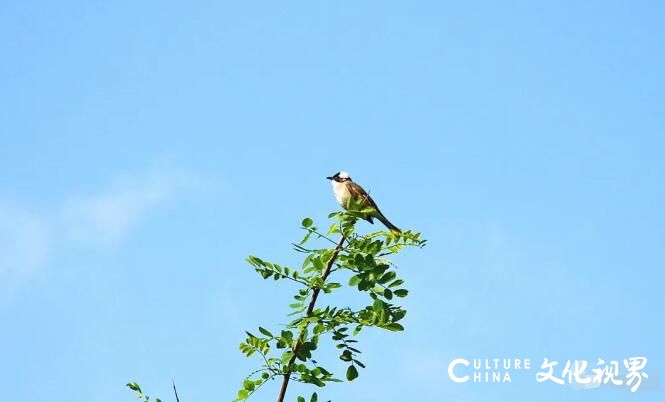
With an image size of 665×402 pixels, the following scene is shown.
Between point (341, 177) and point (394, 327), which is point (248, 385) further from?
point (341, 177)

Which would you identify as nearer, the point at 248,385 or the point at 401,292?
the point at 248,385

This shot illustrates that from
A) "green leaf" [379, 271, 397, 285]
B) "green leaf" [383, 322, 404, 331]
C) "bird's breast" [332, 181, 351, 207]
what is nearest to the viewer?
"green leaf" [383, 322, 404, 331]

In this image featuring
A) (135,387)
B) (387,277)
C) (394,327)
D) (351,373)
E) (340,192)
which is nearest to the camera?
(135,387)

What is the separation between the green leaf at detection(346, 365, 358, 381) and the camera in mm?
4891

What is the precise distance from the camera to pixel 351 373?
490 centimetres

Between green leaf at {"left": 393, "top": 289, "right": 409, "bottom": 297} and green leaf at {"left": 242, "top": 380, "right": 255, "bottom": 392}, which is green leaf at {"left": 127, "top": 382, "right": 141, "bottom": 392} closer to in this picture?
green leaf at {"left": 242, "top": 380, "right": 255, "bottom": 392}

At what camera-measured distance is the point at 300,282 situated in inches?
197

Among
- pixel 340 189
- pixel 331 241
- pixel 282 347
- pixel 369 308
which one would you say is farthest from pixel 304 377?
pixel 340 189

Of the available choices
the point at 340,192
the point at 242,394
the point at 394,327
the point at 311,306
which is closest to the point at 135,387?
the point at 242,394

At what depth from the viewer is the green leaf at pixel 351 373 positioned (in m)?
4.89

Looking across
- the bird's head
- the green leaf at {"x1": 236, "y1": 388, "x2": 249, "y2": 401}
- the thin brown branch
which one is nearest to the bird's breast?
the bird's head

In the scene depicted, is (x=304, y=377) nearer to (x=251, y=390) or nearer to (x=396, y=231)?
(x=251, y=390)

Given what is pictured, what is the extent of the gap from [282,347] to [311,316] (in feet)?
0.83

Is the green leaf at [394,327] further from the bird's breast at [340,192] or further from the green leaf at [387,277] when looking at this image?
the bird's breast at [340,192]
